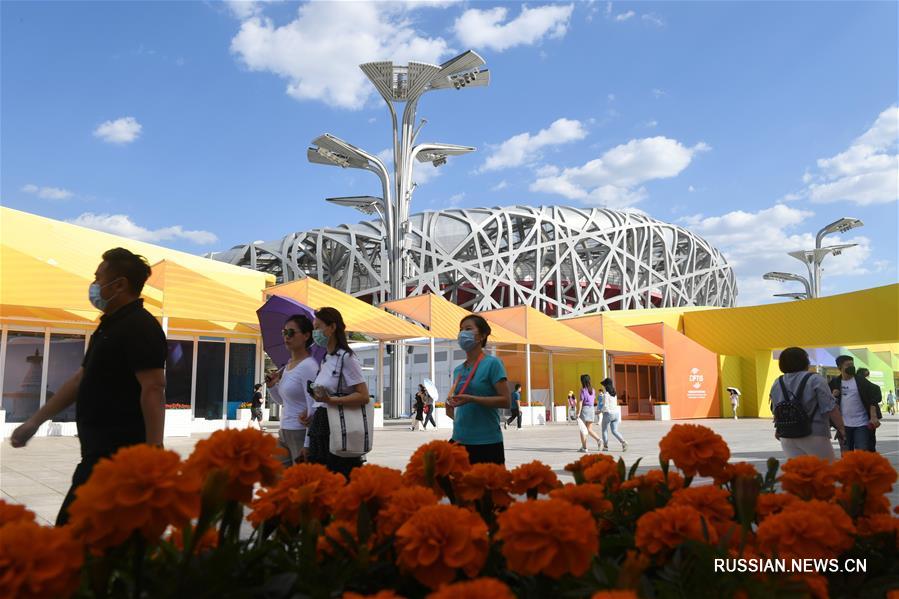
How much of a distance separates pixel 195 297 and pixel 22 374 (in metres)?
4.81

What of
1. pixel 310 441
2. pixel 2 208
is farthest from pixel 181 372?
pixel 310 441

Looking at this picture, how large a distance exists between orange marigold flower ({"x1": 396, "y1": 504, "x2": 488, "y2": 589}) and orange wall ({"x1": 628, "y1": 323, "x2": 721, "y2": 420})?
30.1 m

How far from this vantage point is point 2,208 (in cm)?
1738

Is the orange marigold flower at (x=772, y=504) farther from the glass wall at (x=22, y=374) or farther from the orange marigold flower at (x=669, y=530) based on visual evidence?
the glass wall at (x=22, y=374)

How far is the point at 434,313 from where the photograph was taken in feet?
71.1

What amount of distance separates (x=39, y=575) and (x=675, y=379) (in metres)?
31.1

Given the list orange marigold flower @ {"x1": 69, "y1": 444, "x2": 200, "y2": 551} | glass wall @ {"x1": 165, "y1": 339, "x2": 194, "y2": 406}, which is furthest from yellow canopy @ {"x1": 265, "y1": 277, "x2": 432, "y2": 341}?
orange marigold flower @ {"x1": 69, "y1": 444, "x2": 200, "y2": 551}

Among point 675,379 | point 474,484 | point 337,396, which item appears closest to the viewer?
point 474,484

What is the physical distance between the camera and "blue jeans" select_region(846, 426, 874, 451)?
7117 millimetres

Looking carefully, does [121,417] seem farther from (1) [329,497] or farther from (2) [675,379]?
(2) [675,379]

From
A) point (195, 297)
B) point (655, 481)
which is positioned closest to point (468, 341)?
point (655, 481)

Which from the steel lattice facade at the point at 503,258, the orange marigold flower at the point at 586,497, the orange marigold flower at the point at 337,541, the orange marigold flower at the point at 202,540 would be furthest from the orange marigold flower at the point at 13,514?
the steel lattice facade at the point at 503,258

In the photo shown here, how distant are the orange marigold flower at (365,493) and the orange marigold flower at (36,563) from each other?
1.86ft

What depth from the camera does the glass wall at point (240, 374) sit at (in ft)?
69.3
